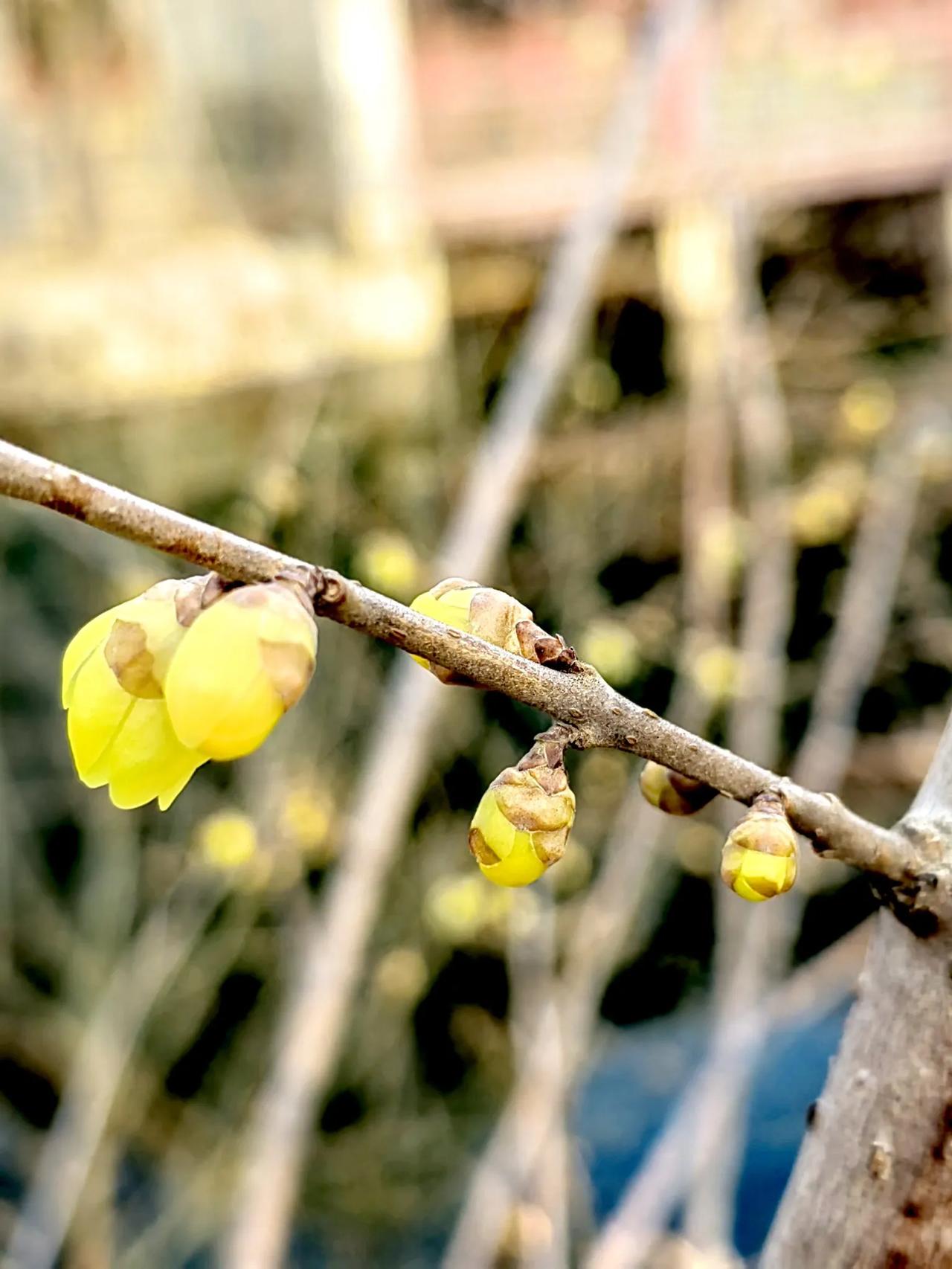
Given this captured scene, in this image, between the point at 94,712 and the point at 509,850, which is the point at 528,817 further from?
the point at 94,712

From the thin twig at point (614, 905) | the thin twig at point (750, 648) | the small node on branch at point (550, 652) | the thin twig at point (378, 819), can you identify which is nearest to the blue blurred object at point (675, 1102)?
the thin twig at point (750, 648)

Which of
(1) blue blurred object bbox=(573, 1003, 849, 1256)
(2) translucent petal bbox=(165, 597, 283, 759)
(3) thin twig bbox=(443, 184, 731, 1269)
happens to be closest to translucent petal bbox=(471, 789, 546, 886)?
(2) translucent petal bbox=(165, 597, 283, 759)

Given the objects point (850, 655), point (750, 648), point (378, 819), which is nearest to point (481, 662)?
point (378, 819)

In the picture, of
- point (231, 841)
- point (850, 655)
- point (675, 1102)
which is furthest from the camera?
point (675, 1102)

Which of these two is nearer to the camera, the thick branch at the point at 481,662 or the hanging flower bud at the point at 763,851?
the thick branch at the point at 481,662

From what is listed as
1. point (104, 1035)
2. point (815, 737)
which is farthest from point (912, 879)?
point (104, 1035)

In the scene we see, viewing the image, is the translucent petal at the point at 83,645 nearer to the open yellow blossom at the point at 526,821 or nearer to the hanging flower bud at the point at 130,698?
the hanging flower bud at the point at 130,698

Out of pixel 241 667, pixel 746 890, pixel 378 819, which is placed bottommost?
pixel 746 890
